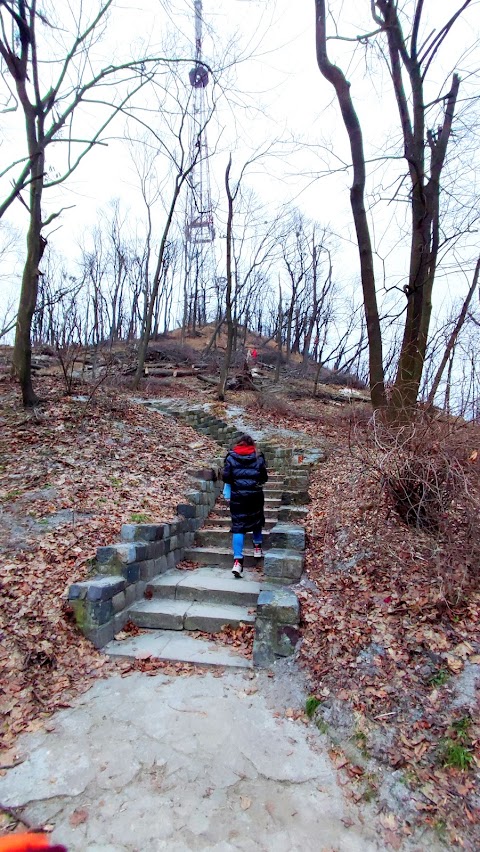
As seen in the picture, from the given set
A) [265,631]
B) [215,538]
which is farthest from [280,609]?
[215,538]

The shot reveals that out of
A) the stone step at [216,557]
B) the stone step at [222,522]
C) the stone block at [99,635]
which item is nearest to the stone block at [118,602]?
the stone block at [99,635]

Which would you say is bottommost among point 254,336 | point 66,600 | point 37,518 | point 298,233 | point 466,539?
point 66,600

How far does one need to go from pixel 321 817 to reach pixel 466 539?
2.47 meters

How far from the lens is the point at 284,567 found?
467 centimetres

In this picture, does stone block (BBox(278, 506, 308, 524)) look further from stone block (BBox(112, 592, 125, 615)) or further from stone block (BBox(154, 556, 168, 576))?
stone block (BBox(112, 592, 125, 615))

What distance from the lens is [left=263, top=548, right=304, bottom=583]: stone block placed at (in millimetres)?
4633

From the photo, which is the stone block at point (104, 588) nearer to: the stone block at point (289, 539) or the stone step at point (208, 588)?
the stone step at point (208, 588)

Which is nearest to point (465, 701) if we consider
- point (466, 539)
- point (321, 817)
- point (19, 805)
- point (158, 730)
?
point (321, 817)

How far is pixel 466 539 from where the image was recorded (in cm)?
397

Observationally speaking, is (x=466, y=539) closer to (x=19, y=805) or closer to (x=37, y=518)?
(x=19, y=805)

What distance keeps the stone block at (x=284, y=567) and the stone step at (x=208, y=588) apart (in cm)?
22

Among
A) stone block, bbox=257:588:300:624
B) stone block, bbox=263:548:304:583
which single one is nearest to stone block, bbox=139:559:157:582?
stone block, bbox=263:548:304:583

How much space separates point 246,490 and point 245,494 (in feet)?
0.18

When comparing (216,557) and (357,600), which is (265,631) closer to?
(357,600)
